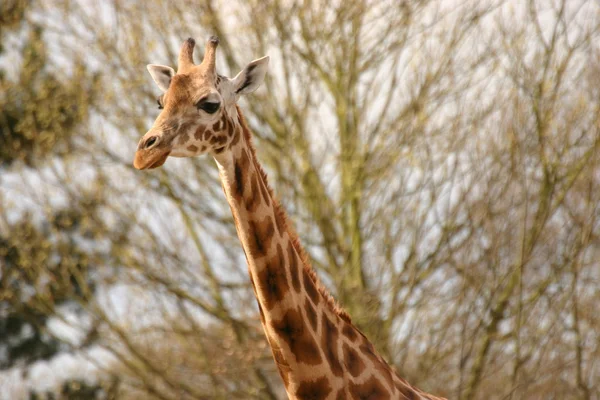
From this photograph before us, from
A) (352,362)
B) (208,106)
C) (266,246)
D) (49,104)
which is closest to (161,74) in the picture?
(208,106)

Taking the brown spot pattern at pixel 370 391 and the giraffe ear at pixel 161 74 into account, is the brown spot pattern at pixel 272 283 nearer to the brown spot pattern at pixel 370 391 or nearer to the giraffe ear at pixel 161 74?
the brown spot pattern at pixel 370 391

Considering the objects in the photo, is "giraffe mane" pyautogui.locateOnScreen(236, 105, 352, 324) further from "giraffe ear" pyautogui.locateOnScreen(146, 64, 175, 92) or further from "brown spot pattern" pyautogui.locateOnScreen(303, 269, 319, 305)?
"giraffe ear" pyautogui.locateOnScreen(146, 64, 175, 92)

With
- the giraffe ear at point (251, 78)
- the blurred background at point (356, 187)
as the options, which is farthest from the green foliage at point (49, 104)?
the giraffe ear at point (251, 78)

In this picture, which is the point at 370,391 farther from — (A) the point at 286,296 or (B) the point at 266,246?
(B) the point at 266,246

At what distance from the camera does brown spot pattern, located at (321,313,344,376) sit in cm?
530

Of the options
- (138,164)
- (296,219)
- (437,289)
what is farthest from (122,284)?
(138,164)

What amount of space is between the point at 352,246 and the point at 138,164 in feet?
21.1

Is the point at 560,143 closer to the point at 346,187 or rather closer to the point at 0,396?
the point at 346,187

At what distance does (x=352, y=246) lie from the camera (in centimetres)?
1084

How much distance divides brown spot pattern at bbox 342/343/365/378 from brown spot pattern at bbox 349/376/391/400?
64mm

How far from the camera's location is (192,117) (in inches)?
195

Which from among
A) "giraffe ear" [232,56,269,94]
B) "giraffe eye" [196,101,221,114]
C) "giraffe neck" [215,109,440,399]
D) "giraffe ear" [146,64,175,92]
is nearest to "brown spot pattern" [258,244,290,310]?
"giraffe neck" [215,109,440,399]

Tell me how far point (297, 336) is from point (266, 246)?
48 cm

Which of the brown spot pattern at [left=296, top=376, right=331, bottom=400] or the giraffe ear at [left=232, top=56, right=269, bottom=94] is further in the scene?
the giraffe ear at [left=232, top=56, right=269, bottom=94]
